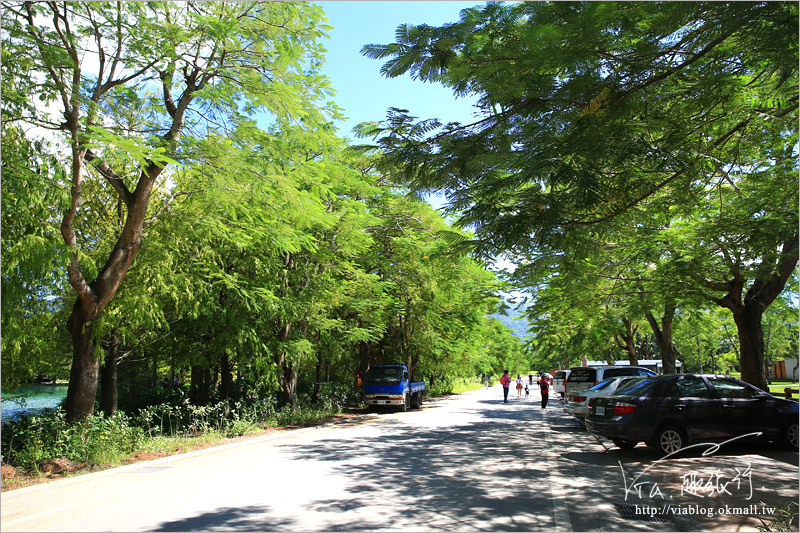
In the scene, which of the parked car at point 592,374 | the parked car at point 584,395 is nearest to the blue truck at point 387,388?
the parked car at point 592,374

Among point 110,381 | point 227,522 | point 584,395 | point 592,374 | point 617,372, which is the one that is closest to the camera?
point 227,522

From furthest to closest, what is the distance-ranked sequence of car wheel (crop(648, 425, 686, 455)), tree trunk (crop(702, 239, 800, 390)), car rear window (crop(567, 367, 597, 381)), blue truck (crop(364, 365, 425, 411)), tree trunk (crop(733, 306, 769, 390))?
blue truck (crop(364, 365, 425, 411)), car rear window (crop(567, 367, 597, 381)), tree trunk (crop(733, 306, 769, 390)), tree trunk (crop(702, 239, 800, 390)), car wheel (crop(648, 425, 686, 455))

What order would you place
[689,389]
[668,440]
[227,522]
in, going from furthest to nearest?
[689,389] < [668,440] < [227,522]

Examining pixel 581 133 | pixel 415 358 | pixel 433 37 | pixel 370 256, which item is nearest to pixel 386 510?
pixel 581 133

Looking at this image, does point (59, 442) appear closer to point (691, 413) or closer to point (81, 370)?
point (81, 370)

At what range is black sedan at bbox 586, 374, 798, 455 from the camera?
1002cm

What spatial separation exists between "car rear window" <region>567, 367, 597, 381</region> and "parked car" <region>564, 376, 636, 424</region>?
1.99 m

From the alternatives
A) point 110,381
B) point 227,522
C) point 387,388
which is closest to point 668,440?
point 227,522

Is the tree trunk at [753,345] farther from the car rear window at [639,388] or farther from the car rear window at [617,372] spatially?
the car rear window at [617,372]

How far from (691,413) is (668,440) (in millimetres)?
707

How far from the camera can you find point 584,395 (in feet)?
52.2

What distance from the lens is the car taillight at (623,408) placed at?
10.2m

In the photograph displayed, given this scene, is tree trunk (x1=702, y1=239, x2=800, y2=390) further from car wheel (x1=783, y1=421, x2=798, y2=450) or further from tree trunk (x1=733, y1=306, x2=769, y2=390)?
car wheel (x1=783, y1=421, x2=798, y2=450)

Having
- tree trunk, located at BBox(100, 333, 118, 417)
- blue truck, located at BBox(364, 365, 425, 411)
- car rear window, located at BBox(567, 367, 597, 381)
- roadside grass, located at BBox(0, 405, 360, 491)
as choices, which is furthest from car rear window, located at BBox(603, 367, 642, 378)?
tree trunk, located at BBox(100, 333, 118, 417)
